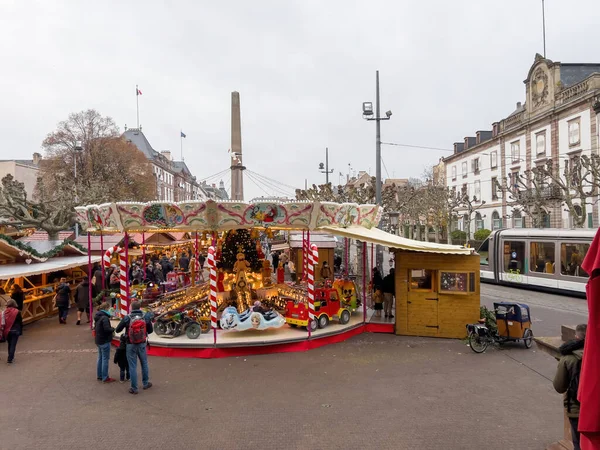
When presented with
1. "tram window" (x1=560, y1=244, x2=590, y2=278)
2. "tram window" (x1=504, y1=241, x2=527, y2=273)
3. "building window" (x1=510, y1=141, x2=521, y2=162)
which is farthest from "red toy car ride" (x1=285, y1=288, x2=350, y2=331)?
"building window" (x1=510, y1=141, x2=521, y2=162)

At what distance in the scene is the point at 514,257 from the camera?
65.5 feet

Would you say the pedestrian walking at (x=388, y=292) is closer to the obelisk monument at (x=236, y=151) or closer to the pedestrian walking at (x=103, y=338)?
the obelisk monument at (x=236, y=151)

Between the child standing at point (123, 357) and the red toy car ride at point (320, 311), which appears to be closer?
the child standing at point (123, 357)

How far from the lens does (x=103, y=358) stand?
323 inches

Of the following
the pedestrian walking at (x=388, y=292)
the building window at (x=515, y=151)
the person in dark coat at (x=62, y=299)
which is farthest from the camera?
the building window at (x=515, y=151)

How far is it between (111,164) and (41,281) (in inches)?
902

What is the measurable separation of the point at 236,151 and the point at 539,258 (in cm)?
1449

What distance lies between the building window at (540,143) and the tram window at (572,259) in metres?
22.2

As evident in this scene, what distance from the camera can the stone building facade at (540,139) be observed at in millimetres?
30688

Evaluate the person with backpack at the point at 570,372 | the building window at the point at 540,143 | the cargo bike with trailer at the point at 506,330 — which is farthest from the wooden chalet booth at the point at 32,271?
the building window at the point at 540,143

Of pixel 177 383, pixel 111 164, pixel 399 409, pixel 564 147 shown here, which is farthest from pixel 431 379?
pixel 111 164

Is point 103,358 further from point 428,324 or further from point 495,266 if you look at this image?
point 495,266

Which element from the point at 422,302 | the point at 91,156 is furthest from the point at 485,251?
the point at 91,156

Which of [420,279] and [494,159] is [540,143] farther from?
[420,279]
